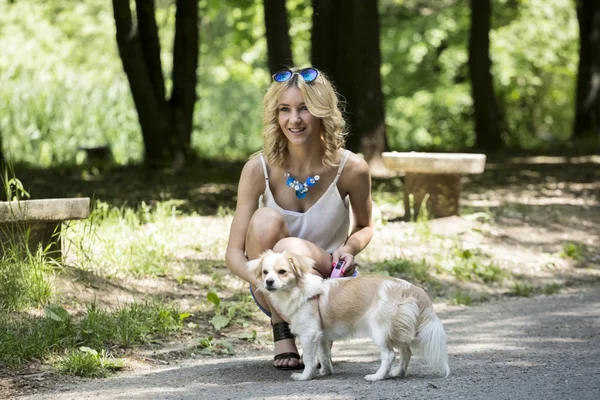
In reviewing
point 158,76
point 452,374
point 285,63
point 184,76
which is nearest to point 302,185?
point 452,374

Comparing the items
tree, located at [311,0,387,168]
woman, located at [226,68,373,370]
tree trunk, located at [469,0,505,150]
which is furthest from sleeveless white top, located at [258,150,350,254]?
tree trunk, located at [469,0,505,150]

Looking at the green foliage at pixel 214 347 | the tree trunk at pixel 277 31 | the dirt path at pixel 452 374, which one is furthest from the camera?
the tree trunk at pixel 277 31

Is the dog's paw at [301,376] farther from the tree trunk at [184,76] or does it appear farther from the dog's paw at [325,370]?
the tree trunk at [184,76]

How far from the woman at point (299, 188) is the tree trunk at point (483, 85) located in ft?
49.4

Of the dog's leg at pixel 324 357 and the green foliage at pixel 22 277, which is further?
the green foliage at pixel 22 277

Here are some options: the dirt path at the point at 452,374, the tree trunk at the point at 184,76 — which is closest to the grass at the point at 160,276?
the dirt path at the point at 452,374

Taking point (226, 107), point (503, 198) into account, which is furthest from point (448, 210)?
point (226, 107)

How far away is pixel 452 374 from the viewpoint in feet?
16.9

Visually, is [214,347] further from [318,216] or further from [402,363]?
[402,363]

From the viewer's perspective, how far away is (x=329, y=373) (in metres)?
5.30

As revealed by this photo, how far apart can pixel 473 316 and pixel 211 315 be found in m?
1.98

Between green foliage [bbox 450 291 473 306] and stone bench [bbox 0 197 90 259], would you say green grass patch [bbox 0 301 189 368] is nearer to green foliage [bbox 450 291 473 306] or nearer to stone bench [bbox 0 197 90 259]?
stone bench [bbox 0 197 90 259]

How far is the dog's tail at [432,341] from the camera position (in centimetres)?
486

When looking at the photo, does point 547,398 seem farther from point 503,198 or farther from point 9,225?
point 503,198
